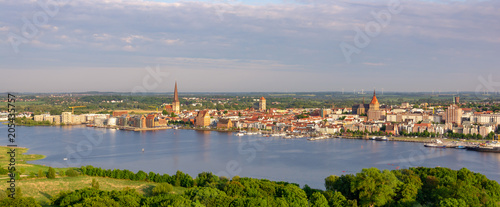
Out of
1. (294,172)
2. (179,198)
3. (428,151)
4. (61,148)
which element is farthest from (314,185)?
(61,148)

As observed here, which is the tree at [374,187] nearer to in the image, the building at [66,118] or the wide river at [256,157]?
the wide river at [256,157]

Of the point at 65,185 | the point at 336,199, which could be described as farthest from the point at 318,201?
the point at 65,185

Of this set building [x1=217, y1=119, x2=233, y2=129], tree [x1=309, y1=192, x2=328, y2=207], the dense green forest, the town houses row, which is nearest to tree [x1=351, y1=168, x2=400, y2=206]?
the dense green forest

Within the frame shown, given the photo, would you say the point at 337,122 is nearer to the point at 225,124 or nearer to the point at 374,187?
the point at 225,124

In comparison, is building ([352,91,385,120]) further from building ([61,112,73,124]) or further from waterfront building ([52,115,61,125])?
waterfront building ([52,115,61,125])

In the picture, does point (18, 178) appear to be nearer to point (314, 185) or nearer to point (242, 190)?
point (242, 190)

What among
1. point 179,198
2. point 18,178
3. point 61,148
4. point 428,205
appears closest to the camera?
point 179,198
